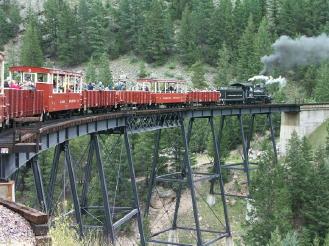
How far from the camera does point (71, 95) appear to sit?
24688 millimetres

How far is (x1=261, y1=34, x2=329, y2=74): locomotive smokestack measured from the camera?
60844 millimetres

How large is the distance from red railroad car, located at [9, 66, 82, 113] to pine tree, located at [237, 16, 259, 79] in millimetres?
52770

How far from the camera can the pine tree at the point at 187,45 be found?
9103cm

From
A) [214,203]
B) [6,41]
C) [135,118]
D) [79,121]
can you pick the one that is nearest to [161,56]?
[6,41]

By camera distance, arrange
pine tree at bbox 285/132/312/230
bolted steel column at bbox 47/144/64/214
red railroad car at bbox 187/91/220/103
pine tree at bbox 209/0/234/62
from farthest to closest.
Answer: pine tree at bbox 209/0/234/62 → red railroad car at bbox 187/91/220/103 → pine tree at bbox 285/132/312/230 → bolted steel column at bbox 47/144/64/214

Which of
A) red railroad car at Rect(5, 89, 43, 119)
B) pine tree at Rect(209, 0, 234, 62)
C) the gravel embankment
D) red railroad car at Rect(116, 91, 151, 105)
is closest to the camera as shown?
the gravel embankment

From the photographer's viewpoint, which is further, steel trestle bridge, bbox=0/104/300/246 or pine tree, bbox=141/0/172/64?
pine tree, bbox=141/0/172/64

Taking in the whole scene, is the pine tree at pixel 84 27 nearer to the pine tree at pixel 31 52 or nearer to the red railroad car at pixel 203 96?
the pine tree at pixel 31 52

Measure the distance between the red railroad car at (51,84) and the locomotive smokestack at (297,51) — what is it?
3938cm

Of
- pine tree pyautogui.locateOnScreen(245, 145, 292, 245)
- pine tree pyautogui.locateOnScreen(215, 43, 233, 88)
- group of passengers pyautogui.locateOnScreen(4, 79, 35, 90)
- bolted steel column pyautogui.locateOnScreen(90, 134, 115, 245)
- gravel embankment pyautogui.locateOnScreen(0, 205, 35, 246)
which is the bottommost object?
pine tree pyautogui.locateOnScreen(245, 145, 292, 245)

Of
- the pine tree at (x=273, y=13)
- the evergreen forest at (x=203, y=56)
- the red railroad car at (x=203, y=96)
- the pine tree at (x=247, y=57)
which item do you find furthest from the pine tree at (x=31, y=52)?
the red railroad car at (x=203, y=96)

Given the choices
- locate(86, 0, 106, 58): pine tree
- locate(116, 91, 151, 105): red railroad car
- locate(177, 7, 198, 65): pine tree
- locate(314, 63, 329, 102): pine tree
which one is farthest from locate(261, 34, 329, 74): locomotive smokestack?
locate(86, 0, 106, 58): pine tree

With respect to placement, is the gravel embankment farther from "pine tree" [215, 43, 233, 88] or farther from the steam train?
"pine tree" [215, 43, 233, 88]

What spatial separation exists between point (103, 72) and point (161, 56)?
15.8 m
